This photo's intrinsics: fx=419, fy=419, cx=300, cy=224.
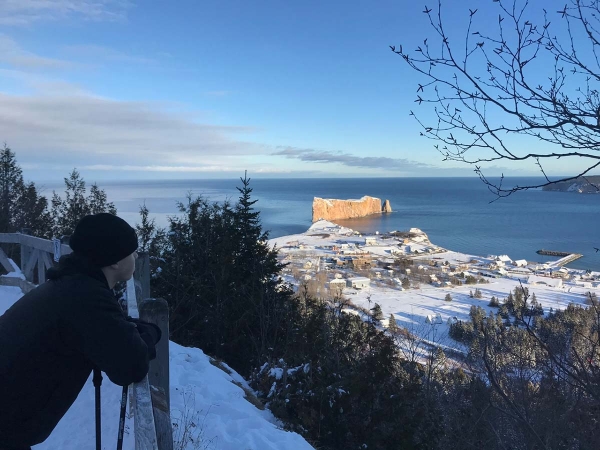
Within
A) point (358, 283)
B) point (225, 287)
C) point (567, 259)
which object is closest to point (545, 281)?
point (567, 259)

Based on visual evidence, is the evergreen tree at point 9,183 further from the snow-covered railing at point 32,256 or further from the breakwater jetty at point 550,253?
the breakwater jetty at point 550,253

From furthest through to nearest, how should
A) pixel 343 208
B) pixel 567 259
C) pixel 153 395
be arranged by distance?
pixel 343 208
pixel 567 259
pixel 153 395

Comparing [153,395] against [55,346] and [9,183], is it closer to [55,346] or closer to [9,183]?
[55,346]

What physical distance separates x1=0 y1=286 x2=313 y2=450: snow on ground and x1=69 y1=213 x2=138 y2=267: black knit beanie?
6.46 ft

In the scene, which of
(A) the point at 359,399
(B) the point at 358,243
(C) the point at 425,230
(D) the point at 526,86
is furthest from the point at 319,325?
(C) the point at 425,230

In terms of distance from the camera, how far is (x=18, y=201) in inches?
756

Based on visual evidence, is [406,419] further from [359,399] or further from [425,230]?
[425,230]

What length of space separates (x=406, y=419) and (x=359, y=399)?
2.43 ft

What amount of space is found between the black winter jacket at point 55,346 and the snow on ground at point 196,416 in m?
1.60

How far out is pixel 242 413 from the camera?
4.93 m

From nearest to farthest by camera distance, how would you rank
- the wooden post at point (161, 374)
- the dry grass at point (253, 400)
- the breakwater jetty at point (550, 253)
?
1. the wooden post at point (161, 374)
2. the dry grass at point (253, 400)
3. the breakwater jetty at point (550, 253)

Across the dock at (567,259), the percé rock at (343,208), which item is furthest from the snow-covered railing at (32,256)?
the percé rock at (343,208)

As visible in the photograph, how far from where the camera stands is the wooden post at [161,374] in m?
2.03

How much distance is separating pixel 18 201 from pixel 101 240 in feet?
69.2
